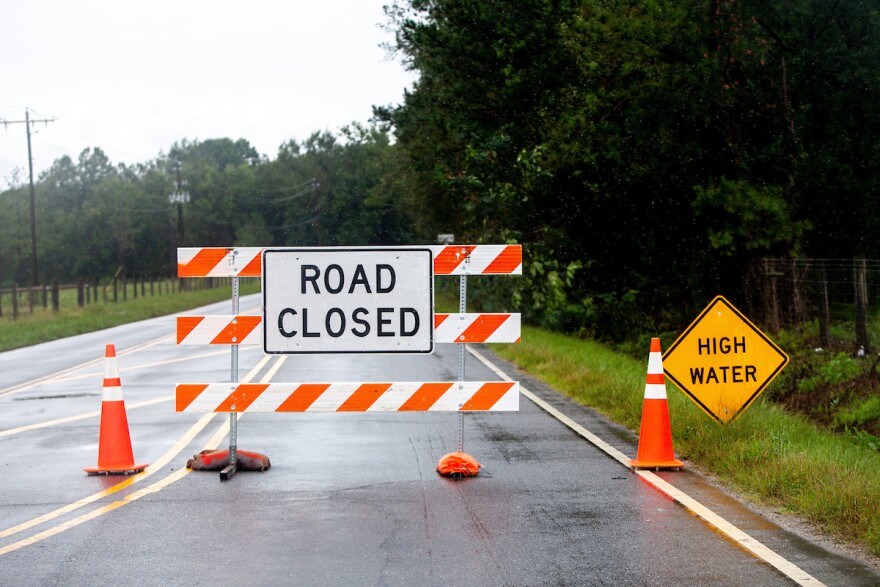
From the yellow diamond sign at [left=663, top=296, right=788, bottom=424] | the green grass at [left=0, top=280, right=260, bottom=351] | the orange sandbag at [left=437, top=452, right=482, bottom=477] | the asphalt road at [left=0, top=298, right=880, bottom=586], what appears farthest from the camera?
the green grass at [left=0, top=280, right=260, bottom=351]

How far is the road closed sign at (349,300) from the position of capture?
916 centimetres

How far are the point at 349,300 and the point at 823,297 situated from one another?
1264 cm

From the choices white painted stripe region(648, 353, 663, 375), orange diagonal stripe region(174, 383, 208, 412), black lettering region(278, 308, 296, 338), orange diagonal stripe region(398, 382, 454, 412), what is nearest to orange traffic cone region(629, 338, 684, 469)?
white painted stripe region(648, 353, 663, 375)

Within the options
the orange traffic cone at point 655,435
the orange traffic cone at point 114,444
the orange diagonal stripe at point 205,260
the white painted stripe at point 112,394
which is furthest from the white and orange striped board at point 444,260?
the orange traffic cone at point 655,435

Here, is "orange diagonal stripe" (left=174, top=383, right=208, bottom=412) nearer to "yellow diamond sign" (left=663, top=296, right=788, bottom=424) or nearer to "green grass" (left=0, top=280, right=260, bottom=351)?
"yellow diamond sign" (left=663, top=296, right=788, bottom=424)

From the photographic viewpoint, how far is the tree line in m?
24.8

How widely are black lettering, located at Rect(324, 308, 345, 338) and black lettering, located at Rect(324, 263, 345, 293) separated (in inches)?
6.4

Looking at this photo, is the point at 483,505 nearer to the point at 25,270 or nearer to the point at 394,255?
the point at 394,255

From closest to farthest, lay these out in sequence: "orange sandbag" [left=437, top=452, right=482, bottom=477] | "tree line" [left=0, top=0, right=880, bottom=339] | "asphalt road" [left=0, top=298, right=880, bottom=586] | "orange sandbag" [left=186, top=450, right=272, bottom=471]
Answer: "asphalt road" [left=0, top=298, right=880, bottom=586], "orange sandbag" [left=437, top=452, right=482, bottom=477], "orange sandbag" [left=186, top=450, right=272, bottom=471], "tree line" [left=0, top=0, right=880, bottom=339]

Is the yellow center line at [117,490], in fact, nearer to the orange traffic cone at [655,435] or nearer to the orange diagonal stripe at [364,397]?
the orange diagonal stripe at [364,397]

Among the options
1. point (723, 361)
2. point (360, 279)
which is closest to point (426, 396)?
point (360, 279)

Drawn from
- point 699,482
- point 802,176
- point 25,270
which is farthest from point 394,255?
point 25,270

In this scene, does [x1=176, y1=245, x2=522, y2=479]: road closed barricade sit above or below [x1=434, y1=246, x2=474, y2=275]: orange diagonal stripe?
below

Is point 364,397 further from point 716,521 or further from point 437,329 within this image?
point 716,521
